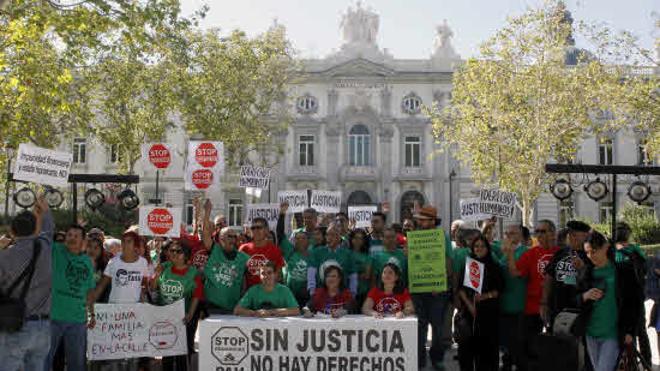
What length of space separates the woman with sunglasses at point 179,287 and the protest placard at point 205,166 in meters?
3.63

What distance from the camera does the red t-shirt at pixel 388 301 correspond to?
738 centimetres

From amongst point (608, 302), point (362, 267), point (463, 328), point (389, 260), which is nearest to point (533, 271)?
point (463, 328)

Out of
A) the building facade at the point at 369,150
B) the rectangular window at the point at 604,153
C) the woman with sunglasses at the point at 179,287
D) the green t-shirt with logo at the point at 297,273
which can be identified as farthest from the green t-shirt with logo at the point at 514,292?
the rectangular window at the point at 604,153

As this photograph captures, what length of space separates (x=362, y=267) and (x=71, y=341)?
3681mm

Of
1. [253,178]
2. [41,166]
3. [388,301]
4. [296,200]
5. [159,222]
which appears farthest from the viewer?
[253,178]

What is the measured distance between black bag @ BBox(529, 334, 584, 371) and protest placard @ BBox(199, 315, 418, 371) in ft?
4.38

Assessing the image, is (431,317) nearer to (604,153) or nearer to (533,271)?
(533,271)

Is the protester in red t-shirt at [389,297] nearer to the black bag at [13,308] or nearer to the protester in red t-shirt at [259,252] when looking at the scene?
the protester in red t-shirt at [259,252]

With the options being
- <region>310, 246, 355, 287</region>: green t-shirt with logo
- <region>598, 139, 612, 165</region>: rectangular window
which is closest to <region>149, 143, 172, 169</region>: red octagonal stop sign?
<region>310, 246, 355, 287</region>: green t-shirt with logo

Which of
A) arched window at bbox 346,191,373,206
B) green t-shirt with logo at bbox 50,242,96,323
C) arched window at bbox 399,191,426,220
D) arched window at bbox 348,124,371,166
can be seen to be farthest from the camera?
arched window at bbox 348,124,371,166

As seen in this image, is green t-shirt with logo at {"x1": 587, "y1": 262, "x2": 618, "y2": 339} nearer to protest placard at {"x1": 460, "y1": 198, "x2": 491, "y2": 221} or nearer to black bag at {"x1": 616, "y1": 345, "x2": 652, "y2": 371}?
black bag at {"x1": 616, "y1": 345, "x2": 652, "y2": 371}

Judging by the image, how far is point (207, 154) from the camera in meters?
11.3

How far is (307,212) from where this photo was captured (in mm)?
9938

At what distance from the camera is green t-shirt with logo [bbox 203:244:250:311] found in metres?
7.82
